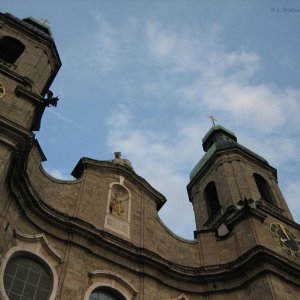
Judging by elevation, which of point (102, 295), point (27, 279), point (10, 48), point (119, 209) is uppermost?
point (10, 48)

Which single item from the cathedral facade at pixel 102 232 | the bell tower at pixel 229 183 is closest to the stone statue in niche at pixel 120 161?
the cathedral facade at pixel 102 232

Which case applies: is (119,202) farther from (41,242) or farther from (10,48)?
(10,48)

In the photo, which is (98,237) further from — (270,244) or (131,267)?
(270,244)

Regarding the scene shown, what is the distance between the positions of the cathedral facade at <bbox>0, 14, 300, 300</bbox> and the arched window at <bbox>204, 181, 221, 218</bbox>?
722 mm

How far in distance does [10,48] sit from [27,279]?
976 cm

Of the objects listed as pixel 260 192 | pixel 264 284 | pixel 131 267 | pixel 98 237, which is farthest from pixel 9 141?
pixel 260 192

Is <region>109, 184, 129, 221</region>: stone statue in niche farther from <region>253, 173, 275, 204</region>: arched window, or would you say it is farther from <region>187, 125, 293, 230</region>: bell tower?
<region>253, 173, 275, 204</region>: arched window

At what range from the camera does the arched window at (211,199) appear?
63.7ft

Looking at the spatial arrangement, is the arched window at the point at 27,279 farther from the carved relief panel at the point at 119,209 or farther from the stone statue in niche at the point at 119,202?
the stone statue in niche at the point at 119,202

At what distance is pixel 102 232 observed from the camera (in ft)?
43.2

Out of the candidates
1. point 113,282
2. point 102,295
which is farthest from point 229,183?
point 102,295

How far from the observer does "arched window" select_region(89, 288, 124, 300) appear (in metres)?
11.8

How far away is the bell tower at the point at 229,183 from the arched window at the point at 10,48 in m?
9.29

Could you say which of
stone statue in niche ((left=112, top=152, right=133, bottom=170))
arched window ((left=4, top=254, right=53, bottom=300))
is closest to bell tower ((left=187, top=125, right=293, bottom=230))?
stone statue in niche ((left=112, top=152, right=133, bottom=170))
